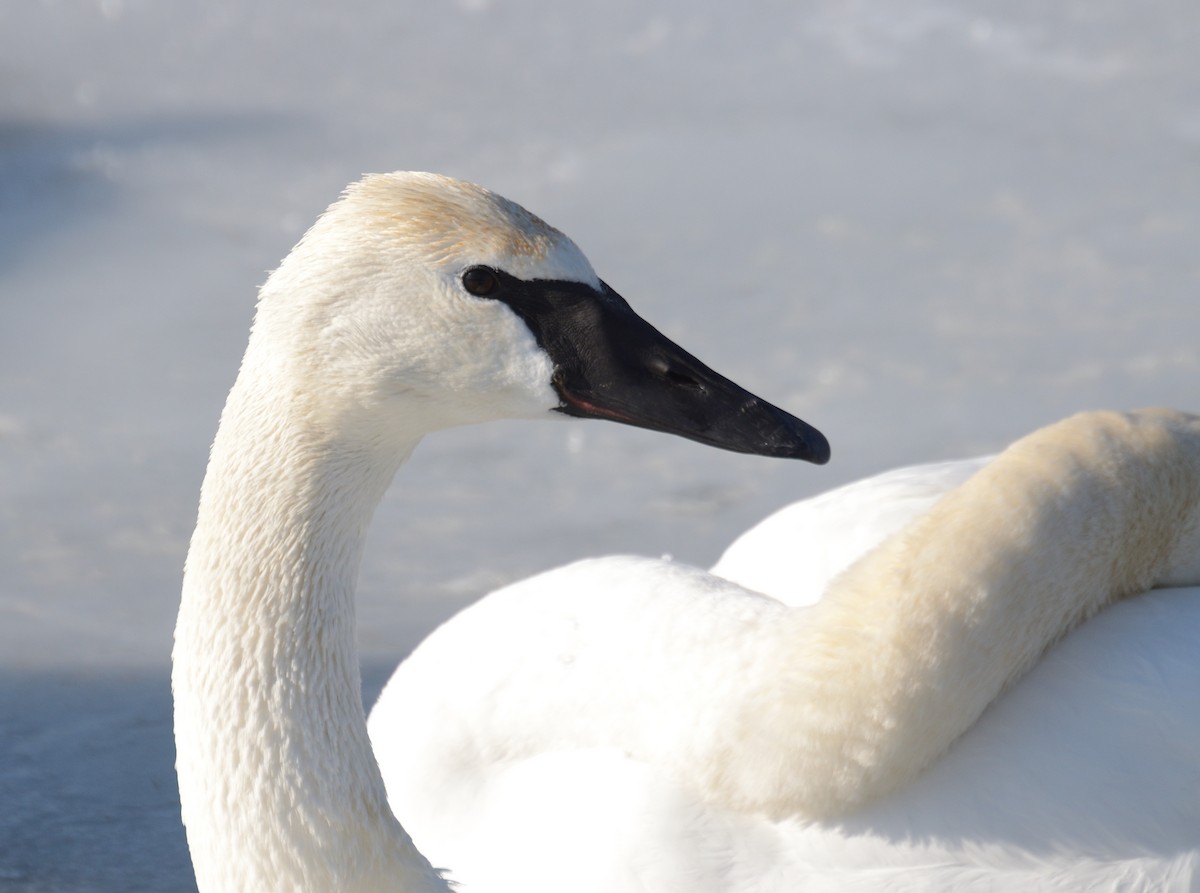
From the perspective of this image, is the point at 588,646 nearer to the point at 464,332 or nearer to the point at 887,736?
the point at 887,736

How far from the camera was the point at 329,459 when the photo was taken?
2041 millimetres

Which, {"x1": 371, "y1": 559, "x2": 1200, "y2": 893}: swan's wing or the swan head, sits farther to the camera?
{"x1": 371, "y1": 559, "x2": 1200, "y2": 893}: swan's wing

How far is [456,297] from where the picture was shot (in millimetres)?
2039

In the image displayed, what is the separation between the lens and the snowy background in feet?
13.1

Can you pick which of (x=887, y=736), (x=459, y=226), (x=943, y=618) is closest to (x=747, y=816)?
(x=887, y=736)

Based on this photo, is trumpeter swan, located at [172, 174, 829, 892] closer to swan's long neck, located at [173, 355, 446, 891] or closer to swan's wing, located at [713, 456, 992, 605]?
swan's long neck, located at [173, 355, 446, 891]

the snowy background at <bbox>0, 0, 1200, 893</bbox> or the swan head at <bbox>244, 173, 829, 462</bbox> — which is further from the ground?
the snowy background at <bbox>0, 0, 1200, 893</bbox>

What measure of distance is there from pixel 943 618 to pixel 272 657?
982mm

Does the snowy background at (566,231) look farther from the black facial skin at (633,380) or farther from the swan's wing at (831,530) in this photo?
the black facial skin at (633,380)

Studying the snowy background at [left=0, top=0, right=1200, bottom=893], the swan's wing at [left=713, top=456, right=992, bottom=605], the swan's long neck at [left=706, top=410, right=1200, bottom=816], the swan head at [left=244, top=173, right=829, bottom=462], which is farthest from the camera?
the snowy background at [left=0, top=0, right=1200, bottom=893]

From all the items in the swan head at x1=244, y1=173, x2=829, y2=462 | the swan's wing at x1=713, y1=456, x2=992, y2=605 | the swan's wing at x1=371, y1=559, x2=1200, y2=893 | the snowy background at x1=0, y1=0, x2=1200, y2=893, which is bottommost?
the swan's wing at x1=371, y1=559, x2=1200, y2=893

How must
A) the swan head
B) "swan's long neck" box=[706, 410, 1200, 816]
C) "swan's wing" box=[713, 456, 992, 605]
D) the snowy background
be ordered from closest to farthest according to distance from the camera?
the swan head
"swan's long neck" box=[706, 410, 1200, 816]
"swan's wing" box=[713, 456, 992, 605]
the snowy background

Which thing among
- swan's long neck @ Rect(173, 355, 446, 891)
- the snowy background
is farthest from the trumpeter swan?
the snowy background

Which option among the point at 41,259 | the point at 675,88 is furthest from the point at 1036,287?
the point at 41,259
